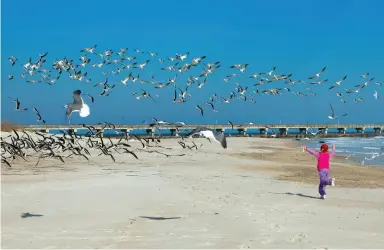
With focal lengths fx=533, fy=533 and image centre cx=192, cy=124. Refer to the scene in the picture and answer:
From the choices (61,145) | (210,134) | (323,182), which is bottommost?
(323,182)

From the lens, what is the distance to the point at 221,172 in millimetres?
21656

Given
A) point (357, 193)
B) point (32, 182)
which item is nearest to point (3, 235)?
point (32, 182)

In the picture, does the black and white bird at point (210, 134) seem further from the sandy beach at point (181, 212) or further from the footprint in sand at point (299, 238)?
the footprint in sand at point (299, 238)

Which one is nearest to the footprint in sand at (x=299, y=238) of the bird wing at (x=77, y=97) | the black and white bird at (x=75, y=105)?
the black and white bird at (x=75, y=105)

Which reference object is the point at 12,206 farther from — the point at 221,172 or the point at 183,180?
the point at 221,172

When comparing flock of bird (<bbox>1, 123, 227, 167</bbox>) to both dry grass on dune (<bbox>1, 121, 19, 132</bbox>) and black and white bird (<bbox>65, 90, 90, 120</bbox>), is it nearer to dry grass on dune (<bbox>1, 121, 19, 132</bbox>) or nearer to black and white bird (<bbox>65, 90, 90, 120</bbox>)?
black and white bird (<bbox>65, 90, 90, 120</bbox>)

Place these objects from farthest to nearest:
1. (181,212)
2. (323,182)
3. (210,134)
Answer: (323,182)
(210,134)
(181,212)

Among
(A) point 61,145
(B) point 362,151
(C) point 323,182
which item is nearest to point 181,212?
(C) point 323,182

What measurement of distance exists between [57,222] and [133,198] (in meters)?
3.22

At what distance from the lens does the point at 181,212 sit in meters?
11.4

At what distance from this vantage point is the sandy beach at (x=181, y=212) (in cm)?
902

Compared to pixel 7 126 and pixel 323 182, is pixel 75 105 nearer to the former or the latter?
pixel 323 182

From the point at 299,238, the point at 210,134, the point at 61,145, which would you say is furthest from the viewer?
the point at 61,145

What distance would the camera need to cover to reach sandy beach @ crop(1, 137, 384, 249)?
9.02 metres
